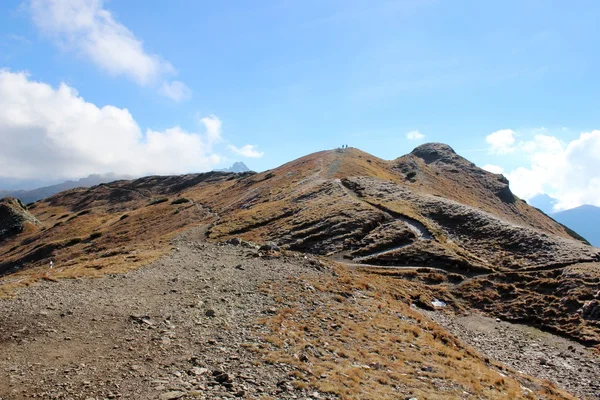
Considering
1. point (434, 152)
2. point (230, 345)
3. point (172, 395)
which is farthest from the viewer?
point (434, 152)

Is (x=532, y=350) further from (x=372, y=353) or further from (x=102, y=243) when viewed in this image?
Answer: (x=102, y=243)

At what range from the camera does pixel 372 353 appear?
18.0 metres

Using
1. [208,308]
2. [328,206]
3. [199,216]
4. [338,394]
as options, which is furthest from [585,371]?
[199,216]

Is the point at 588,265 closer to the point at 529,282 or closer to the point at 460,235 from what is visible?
the point at 529,282

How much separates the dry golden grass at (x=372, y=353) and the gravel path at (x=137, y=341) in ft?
4.03

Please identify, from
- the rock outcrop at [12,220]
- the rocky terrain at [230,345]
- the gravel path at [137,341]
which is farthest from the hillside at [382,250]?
the rock outcrop at [12,220]

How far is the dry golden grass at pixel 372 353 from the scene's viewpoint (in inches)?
585

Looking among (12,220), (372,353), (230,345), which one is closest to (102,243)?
(230,345)

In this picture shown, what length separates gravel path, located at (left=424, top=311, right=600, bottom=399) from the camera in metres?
21.4

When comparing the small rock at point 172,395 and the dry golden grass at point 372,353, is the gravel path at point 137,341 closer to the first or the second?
the small rock at point 172,395

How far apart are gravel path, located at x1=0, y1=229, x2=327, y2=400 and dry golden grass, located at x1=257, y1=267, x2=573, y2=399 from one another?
1228 mm

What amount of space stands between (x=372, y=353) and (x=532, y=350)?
551 inches

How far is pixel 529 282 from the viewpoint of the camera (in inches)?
1329

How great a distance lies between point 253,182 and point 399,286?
73.9 metres
